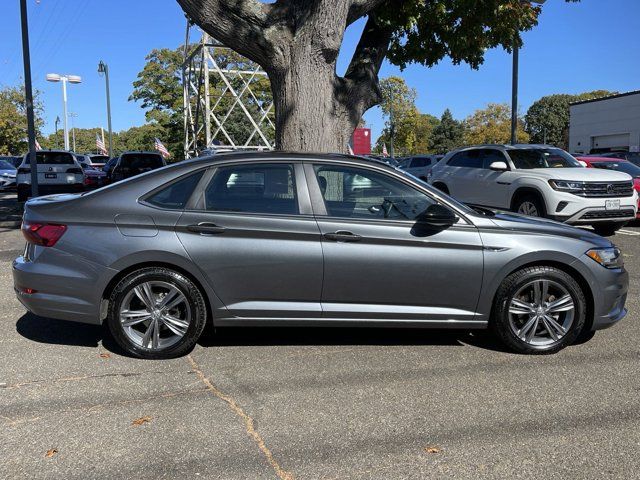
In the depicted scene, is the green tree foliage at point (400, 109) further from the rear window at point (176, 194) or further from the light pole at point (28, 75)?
the rear window at point (176, 194)

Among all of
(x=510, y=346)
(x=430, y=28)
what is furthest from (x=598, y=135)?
(x=510, y=346)

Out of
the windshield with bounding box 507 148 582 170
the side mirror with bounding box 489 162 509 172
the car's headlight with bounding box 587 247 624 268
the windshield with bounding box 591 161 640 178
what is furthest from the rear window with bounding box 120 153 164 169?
the car's headlight with bounding box 587 247 624 268

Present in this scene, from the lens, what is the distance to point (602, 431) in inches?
136

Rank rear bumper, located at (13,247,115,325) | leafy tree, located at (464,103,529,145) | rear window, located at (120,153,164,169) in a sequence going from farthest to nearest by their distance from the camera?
leafy tree, located at (464,103,529,145) → rear window, located at (120,153,164,169) → rear bumper, located at (13,247,115,325)

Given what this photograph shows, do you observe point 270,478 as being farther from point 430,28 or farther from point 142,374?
point 430,28

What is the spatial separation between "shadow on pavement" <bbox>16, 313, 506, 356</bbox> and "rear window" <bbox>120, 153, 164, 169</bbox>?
45.3 feet

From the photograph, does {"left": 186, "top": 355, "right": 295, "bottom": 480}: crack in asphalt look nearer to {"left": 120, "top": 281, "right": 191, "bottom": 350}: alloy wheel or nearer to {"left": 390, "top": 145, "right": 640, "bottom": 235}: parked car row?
{"left": 120, "top": 281, "right": 191, "bottom": 350}: alloy wheel

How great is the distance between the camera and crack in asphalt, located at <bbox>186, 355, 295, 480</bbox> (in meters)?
3.04

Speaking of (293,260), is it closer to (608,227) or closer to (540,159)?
(540,159)

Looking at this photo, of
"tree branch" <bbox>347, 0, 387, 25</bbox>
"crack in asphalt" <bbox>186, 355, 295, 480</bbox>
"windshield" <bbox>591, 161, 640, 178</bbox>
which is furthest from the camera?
"windshield" <bbox>591, 161, 640, 178</bbox>

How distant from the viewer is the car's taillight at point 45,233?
14.9 feet

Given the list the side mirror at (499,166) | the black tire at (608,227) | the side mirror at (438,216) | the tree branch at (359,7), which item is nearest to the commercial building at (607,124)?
the black tire at (608,227)

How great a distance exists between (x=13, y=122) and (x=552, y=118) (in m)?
74.4

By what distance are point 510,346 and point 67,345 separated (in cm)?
372
